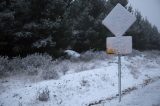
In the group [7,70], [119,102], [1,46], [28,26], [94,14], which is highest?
[94,14]

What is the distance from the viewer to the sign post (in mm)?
8750

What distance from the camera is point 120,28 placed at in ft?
29.0

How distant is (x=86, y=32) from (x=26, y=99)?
55.9ft

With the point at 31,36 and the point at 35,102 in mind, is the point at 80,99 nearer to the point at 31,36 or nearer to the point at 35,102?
the point at 35,102

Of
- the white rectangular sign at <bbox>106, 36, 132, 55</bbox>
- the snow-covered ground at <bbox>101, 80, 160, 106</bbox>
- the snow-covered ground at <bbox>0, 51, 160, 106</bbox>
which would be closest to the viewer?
the white rectangular sign at <bbox>106, 36, 132, 55</bbox>

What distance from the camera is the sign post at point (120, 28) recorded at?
28.7 feet

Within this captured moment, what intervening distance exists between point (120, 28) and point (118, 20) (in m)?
0.27

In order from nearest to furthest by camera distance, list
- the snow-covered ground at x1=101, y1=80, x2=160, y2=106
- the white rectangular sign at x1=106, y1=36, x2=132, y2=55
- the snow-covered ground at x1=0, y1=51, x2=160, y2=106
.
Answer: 1. the white rectangular sign at x1=106, y1=36, x2=132, y2=55
2. the snow-covered ground at x1=101, y1=80, x2=160, y2=106
3. the snow-covered ground at x1=0, y1=51, x2=160, y2=106

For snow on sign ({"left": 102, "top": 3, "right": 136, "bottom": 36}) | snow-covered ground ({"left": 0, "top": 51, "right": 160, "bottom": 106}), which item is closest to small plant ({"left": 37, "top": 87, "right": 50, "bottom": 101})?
snow-covered ground ({"left": 0, "top": 51, "right": 160, "bottom": 106})

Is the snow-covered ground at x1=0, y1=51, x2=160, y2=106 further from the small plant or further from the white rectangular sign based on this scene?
the white rectangular sign

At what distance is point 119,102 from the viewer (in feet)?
30.1

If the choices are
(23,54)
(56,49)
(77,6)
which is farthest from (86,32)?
(23,54)

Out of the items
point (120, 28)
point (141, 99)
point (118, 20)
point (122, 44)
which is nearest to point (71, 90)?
point (141, 99)

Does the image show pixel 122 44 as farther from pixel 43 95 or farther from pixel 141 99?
pixel 43 95
